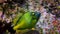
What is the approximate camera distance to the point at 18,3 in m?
1.15

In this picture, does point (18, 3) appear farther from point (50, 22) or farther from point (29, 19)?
point (50, 22)

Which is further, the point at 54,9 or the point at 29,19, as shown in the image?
the point at 54,9

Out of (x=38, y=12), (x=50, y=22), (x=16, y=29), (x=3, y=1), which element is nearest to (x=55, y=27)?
(x=50, y=22)

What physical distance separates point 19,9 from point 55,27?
0.95ft

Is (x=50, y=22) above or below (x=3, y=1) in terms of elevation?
below

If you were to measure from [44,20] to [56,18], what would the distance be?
0.35ft

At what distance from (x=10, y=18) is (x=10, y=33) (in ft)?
0.34

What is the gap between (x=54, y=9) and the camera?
121 cm

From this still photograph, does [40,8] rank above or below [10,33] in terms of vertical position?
above

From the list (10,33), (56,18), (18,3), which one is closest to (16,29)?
(10,33)

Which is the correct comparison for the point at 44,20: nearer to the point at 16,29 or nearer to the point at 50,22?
the point at 50,22

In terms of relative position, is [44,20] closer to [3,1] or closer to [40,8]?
[40,8]

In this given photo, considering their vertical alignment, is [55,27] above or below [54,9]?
below

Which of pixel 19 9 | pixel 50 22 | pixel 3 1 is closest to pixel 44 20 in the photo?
pixel 50 22
